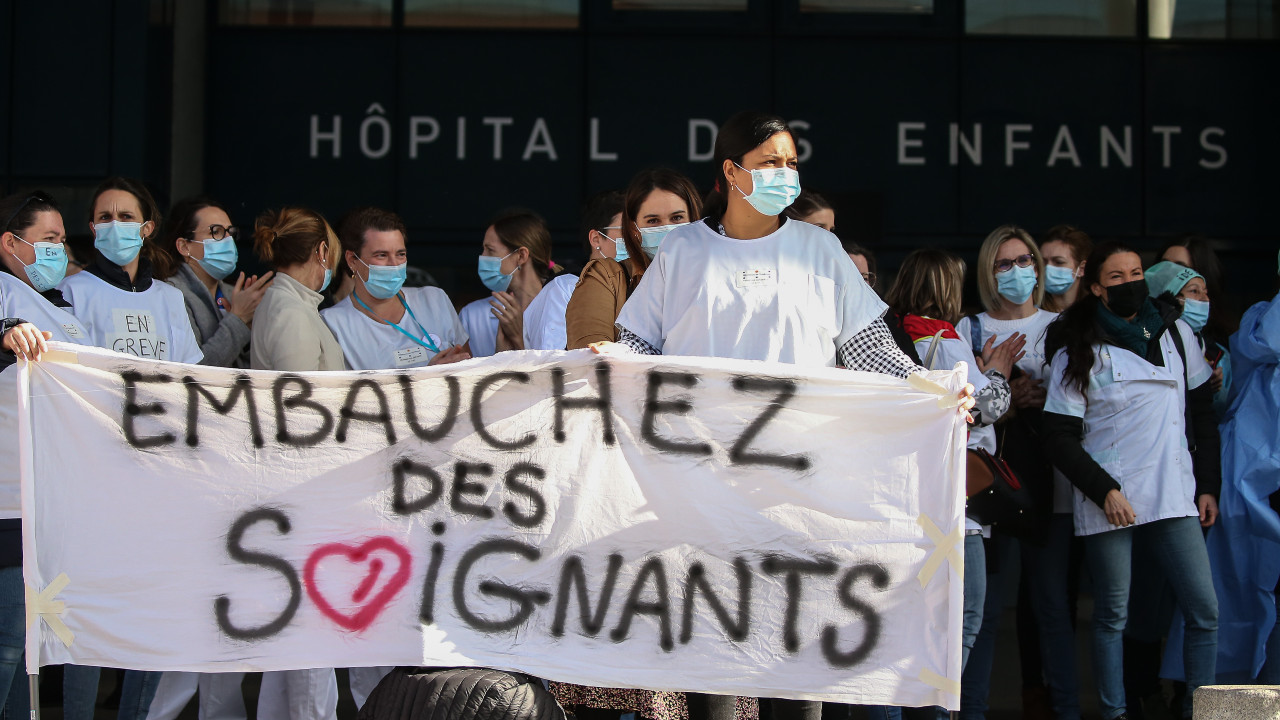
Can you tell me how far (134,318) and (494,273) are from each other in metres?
1.66

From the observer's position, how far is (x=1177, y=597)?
536 centimetres

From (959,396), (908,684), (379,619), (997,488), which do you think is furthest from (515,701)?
(997,488)

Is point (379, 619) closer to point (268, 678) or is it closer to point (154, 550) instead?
point (154, 550)

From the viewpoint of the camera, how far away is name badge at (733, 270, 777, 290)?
13.1 ft

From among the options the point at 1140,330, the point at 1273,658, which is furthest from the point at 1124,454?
the point at 1273,658

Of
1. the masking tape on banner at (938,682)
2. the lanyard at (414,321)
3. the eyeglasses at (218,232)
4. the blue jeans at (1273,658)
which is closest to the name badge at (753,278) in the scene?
the masking tape on banner at (938,682)

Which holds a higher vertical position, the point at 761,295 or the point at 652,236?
the point at 652,236

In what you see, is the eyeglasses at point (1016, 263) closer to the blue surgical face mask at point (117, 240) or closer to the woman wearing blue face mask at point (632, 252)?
the woman wearing blue face mask at point (632, 252)

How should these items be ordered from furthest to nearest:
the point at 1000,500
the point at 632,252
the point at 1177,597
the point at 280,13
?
the point at 280,13
the point at 1177,597
the point at 1000,500
the point at 632,252

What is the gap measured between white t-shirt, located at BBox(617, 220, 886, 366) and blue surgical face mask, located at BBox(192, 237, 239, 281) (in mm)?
2468

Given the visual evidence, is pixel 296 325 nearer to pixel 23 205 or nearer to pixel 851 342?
pixel 23 205

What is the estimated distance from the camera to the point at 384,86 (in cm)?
898

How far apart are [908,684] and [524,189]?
5569 millimetres

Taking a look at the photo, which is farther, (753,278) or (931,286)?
(931,286)
